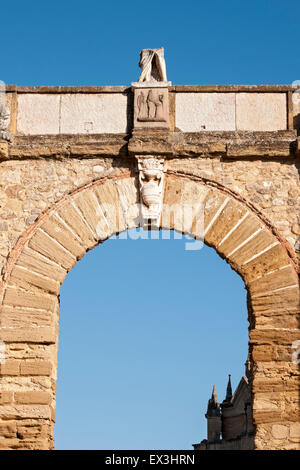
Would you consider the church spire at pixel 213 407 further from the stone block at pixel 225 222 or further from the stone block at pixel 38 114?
the stone block at pixel 38 114

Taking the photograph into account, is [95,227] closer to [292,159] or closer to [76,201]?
[76,201]

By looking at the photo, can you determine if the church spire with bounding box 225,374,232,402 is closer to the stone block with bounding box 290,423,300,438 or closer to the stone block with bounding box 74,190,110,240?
the stone block with bounding box 74,190,110,240

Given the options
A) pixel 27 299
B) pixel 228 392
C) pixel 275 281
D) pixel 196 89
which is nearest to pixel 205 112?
pixel 196 89

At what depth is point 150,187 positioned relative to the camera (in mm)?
10844

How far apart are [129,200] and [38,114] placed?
153cm

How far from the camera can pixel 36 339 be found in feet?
33.9

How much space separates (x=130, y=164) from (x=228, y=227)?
1341mm

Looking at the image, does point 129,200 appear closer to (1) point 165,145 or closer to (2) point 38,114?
(1) point 165,145

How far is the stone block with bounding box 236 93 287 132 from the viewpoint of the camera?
11.2 meters

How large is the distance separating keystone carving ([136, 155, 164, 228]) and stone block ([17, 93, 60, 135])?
115cm

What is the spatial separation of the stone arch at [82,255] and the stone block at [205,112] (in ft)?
2.16

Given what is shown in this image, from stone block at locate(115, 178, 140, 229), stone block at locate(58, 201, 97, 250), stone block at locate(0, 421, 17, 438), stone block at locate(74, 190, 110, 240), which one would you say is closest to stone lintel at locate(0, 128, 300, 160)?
stone block at locate(115, 178, 140, 229)
